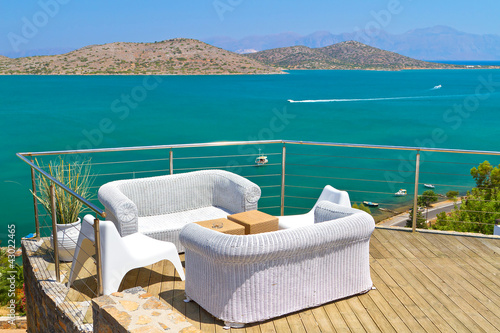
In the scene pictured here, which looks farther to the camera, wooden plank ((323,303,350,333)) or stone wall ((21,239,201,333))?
wooden plank ((323,303,350,333))

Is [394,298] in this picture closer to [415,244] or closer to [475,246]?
[415,244]

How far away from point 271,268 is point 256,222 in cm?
81

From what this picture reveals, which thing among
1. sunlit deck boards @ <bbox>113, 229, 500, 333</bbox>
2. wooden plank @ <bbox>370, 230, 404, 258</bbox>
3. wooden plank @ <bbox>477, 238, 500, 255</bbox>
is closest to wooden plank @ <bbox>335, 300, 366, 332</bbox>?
sunlit deck boards @ <bbox>113, 229, 500, 333</bbox>

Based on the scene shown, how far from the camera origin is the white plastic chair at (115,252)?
3.31 m

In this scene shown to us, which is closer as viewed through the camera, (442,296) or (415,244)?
(442,296)

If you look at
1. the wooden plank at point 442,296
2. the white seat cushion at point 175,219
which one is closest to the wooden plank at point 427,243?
the wooden plank at point 442,296

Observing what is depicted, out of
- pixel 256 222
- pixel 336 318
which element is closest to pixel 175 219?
pixel 256 222

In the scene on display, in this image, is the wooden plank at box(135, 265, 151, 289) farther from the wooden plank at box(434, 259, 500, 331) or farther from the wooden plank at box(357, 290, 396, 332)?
the wooden plank at box(434, 259, 500, 331)

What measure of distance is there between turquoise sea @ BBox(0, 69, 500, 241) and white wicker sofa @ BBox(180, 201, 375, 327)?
25206 millimetres

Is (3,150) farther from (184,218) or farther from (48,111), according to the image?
(184,218)

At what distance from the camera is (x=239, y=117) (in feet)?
208

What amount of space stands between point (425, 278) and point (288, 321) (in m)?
1.37

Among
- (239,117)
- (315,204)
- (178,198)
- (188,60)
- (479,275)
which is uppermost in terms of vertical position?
(188,60)

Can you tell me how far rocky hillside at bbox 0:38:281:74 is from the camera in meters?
85.9
